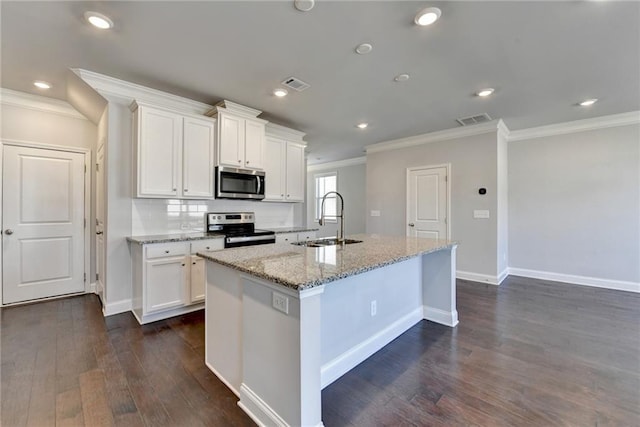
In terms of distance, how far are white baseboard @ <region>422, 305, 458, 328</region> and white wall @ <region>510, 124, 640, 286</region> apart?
296cm

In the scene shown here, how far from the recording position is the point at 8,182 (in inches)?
134

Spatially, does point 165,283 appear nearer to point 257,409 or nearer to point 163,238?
point 163,238

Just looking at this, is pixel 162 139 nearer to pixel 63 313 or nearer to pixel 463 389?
pixel 63 313

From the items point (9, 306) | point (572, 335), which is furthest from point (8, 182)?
point (572, 335)

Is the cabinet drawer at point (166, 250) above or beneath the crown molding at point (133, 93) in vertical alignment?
beneath

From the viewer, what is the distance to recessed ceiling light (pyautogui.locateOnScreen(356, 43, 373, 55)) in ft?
7.72

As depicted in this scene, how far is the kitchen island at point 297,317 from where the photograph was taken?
1.36 meters

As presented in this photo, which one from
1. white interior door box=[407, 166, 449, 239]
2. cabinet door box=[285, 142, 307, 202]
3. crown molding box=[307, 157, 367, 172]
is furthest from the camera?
crown molding box=[307, 157, 367, 172]

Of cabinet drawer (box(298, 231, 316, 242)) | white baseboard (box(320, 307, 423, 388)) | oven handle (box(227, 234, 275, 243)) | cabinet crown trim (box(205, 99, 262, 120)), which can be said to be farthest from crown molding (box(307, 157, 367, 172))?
white baseboard (box(320, 307, 423, 388))

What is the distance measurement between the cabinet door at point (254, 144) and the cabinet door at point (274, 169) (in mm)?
295

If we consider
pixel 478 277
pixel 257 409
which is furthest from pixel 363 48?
pixel 478 277

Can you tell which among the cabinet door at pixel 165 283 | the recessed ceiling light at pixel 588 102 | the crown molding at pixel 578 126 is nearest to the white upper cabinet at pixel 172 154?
the cabinet door at pixel 165 283

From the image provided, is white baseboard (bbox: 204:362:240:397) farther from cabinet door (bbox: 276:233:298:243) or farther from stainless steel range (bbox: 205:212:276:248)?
cabinet door (bbox: 276:233:298:243)

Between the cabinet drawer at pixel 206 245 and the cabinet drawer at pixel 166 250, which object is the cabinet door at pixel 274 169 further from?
the cabinet drawer at pixel 166 250
